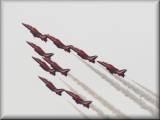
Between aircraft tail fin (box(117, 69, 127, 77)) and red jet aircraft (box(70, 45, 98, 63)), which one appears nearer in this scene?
aircraft tail fin (box(117, 69, 127, 77))

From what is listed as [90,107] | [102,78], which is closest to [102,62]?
Answer: [102,78]

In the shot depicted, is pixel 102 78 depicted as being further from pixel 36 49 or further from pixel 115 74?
pixel 36 49

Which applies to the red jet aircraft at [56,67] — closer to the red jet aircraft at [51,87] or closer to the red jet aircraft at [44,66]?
the red jet aircraft at [44,66]

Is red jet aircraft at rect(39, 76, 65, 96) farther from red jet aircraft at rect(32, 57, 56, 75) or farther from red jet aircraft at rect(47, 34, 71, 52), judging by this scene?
red jet aircraft at rect(47, 34, 71, 52)

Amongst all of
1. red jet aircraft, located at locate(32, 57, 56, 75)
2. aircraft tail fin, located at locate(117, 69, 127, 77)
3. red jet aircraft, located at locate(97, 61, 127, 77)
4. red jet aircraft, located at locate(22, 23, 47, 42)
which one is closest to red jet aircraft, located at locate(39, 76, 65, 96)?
red jet aircraft, located at locate(32, 57, 56, 75)

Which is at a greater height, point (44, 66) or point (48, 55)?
point (48, 55)

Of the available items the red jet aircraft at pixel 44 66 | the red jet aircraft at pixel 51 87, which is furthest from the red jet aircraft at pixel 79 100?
the red jet aircraft at pixel 44 66

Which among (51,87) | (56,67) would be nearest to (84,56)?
(56,67)

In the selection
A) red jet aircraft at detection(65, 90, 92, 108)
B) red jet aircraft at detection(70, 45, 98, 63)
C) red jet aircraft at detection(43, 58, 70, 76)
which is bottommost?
red jet aircraft at detection(65, 90, 92, 108)

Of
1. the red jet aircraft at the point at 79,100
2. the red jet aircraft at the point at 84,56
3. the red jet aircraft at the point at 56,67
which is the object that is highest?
the red jet aircraft at the point at 84,56

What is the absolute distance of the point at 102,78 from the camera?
87.1m

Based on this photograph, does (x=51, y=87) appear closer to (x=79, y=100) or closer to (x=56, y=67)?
(x=56, y=67)

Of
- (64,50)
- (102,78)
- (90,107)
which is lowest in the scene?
(90,107)

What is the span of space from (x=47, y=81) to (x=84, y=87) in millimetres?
8087
